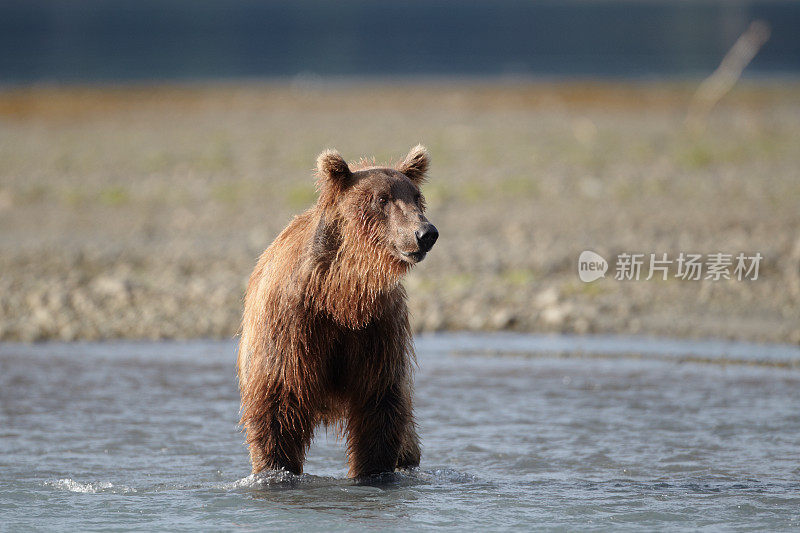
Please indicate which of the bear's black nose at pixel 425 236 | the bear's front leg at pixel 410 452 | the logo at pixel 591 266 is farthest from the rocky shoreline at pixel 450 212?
the bear's black nose at pixel 425 236

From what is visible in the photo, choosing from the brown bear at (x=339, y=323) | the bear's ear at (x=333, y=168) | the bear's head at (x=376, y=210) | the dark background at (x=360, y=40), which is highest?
the dark background at (x=360, y=40)

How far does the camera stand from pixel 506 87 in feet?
125

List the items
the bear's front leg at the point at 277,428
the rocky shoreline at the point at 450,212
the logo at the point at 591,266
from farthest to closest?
the logo at the point at 591,266
the rocky shoreline at the point at 450,212
the bear's front leg at the point at 277,428

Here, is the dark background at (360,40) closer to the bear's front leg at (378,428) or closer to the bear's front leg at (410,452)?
the bear's front leg at (410,452)

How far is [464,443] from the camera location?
770 centimetres

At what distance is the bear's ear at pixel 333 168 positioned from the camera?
19.6ft

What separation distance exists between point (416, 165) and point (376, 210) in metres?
0.55

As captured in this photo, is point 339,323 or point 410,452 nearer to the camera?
point 339,323

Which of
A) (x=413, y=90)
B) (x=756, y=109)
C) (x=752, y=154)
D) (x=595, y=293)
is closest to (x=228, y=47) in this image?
(x=413, y=90)

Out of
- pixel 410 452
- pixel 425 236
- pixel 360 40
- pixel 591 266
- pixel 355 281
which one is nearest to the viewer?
pixel 425 236

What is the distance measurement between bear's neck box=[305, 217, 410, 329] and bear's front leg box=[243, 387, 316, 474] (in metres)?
0.54

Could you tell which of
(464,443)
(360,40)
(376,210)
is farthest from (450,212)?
(360,40)

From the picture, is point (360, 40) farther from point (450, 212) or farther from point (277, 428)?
point (277, 428)

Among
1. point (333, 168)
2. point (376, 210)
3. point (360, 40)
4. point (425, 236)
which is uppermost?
point (360, 40)
